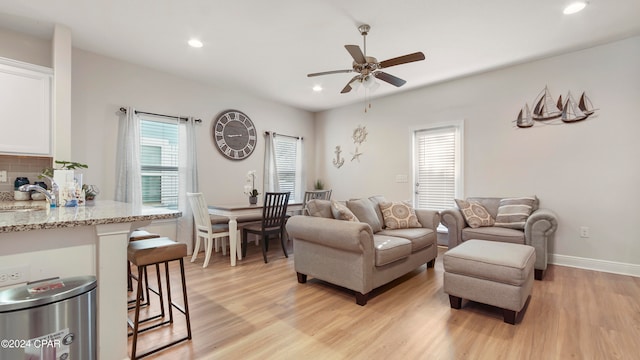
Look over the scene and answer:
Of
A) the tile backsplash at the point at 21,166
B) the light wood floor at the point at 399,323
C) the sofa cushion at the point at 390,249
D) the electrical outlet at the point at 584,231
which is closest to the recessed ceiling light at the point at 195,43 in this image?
the tile backsplash at the point at 21,166

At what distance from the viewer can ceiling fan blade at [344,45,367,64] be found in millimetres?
2542

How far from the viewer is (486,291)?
2330 mm

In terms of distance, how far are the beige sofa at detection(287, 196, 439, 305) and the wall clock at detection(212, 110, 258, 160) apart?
2400mm

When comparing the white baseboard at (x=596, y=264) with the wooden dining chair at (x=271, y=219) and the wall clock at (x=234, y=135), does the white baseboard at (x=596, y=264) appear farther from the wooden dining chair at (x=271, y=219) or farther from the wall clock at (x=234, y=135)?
the wall clock at (x=234, y=135)

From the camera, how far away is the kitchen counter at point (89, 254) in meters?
1.40

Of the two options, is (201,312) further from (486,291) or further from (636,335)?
(636,335)

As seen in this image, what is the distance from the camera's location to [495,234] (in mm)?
3459

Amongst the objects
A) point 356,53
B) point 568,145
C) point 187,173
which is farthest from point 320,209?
point 568,145

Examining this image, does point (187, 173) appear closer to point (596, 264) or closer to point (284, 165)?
point (284, 165)

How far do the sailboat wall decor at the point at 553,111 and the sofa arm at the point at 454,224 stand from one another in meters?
1.56

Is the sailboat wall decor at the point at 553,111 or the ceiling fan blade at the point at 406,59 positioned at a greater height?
the ceiling fan blade at the point at 406,59

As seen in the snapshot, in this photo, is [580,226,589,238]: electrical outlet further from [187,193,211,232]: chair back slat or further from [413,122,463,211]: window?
[187,193,211,232]: chair back slat

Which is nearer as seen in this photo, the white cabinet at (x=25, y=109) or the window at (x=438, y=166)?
the white cabinet at (x=25, y=109)

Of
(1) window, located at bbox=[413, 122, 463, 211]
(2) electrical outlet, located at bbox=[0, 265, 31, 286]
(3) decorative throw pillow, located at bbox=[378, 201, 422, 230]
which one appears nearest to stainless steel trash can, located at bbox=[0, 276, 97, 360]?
(2) electrical outlet, located at bbox=[0, 265, 31, 286]
